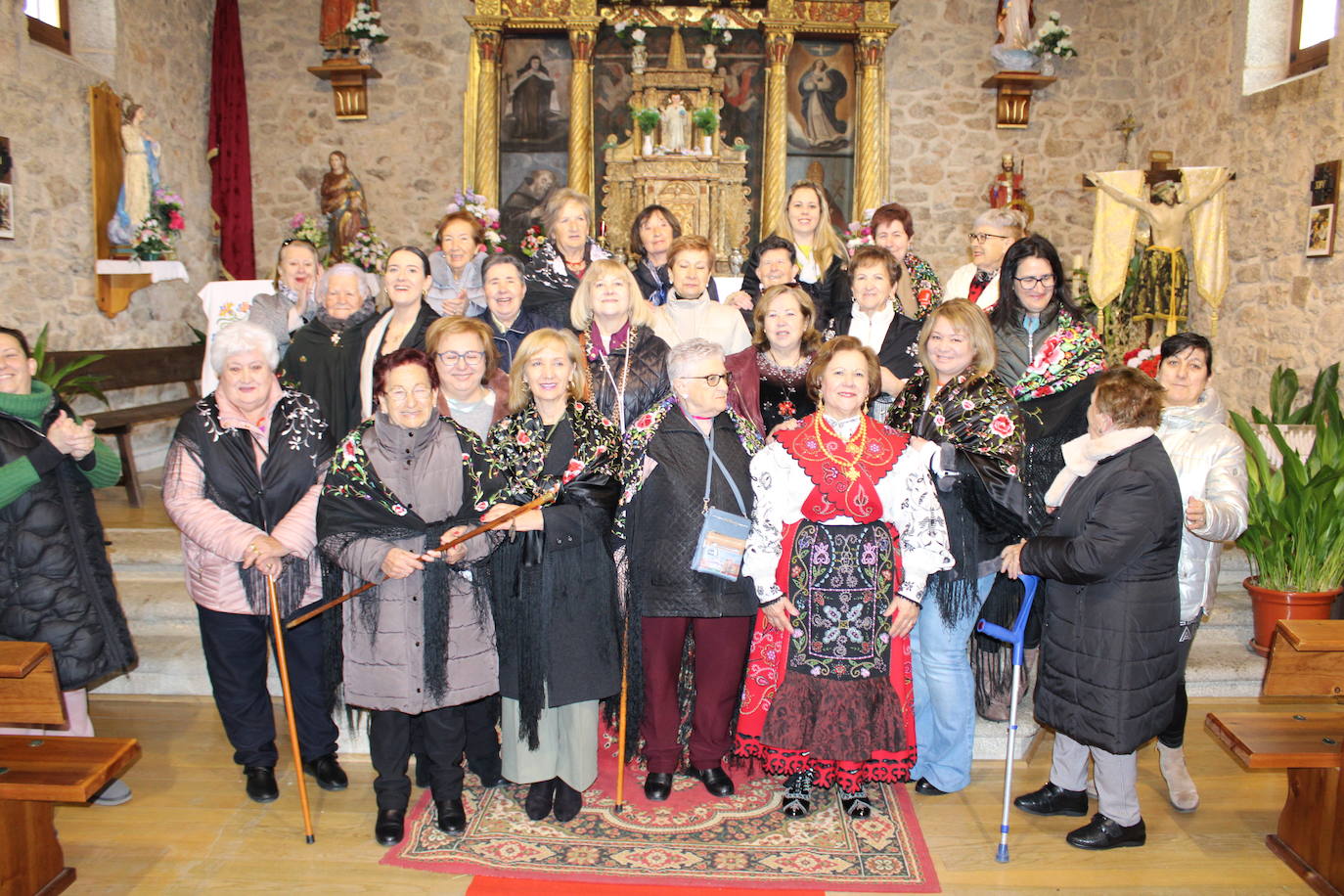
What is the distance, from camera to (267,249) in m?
9.36

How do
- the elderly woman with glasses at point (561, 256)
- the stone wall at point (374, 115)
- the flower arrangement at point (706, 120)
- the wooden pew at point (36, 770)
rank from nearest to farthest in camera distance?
the wooden pew at point (36, 770) → the elderly woman with glasses at point (561, 256) → the flower arrangement at point (706, 120) → the stone wall at point (374, 115)

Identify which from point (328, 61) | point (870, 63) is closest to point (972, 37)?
point (870, 63)

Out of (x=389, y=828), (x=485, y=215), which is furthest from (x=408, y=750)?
(x=485, y=215)

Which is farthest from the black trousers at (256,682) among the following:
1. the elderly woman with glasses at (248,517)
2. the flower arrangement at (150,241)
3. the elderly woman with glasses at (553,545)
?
the flower arrangement at (150,241)

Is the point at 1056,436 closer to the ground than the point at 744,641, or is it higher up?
higher up

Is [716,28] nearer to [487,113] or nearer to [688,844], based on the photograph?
[487,113]

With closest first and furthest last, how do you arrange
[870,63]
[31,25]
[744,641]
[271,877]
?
[271,877]
[744,641]
[31,25]
[870,63]

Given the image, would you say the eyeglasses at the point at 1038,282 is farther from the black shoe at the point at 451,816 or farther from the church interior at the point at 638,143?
the black shoe at the point at 451,816

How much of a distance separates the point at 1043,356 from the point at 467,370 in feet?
6.37

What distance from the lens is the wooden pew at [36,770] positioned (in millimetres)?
2471

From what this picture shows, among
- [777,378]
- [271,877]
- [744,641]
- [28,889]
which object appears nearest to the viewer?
[28,889]

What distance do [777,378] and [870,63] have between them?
656cm

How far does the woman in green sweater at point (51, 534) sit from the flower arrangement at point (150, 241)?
4.77 metres

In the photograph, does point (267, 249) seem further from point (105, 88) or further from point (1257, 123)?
point (1257, 123)
